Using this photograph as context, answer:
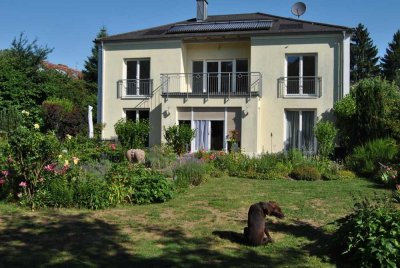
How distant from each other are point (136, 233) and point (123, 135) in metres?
15.3

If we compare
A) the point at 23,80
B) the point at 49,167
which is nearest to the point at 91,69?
the point at 23,80

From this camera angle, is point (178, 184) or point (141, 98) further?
point (141, 98)

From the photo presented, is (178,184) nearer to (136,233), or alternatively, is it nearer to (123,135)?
(136,233)

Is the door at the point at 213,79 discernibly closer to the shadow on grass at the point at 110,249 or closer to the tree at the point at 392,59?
the shadow on grass at the point at 110,249

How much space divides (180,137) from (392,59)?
172 feet

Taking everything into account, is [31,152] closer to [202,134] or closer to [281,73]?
[202,134]

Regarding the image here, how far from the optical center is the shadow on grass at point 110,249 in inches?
216

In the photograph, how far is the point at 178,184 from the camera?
438 inches

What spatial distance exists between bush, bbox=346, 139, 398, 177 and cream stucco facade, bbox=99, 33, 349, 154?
581 cm

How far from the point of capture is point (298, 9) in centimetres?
2558

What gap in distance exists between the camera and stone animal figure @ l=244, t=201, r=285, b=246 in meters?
6.17

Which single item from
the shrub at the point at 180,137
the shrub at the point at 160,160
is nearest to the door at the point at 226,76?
the shrub at the point at 180,137

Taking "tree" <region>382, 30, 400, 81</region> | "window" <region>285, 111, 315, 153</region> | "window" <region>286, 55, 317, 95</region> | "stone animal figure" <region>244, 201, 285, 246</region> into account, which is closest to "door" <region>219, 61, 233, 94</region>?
"window" <region>286, 55, 317, 95</region>

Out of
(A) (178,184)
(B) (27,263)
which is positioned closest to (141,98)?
(A) (178,184)
